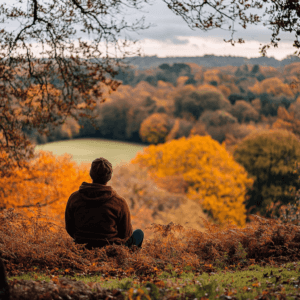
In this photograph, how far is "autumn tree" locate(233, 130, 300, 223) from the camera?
113 feet

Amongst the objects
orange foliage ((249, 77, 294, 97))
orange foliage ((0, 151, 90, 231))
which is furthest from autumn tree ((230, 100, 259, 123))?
orange foliage ((0, 151, 90, 231))

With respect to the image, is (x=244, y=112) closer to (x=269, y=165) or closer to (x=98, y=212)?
(x=269, y=165)

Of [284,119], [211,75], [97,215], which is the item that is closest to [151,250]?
[97,215]

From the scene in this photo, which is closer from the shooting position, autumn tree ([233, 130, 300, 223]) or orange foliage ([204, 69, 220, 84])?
autumn tree ([233, 130, 300, 223])

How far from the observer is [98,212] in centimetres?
485

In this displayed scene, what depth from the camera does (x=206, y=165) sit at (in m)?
35.0

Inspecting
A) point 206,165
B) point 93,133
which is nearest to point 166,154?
point 206,165

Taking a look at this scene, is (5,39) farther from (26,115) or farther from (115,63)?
(115,63)

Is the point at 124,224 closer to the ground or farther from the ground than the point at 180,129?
farther from the ground

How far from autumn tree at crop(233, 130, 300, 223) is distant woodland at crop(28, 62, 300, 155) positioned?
14761 millimetres

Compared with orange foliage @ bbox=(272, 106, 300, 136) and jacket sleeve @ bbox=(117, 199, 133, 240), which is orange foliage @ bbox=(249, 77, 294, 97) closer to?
orange foliage @ bbox=(272, 106, 300, 136)

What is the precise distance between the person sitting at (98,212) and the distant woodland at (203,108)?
49035mm

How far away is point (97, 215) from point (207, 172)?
3031 centimetres

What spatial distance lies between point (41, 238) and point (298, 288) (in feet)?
12.5
